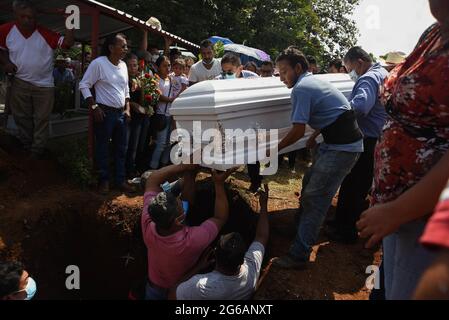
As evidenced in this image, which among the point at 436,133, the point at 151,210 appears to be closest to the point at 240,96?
the point at 151,210

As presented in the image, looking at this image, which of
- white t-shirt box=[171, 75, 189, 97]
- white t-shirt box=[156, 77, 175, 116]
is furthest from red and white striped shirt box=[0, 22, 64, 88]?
white t-shirt box=[171, 75, 189, 97]

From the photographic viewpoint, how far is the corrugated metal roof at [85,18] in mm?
4188

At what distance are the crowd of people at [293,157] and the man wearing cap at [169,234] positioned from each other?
0.01 metres

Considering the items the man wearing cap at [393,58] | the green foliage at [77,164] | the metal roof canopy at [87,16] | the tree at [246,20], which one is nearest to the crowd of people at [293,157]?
the green foliage at [77,164]

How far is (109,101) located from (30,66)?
3.34 feet

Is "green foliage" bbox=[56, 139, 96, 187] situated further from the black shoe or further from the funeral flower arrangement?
the black shoe

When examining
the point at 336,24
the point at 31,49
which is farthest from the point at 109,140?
the point at 336,24

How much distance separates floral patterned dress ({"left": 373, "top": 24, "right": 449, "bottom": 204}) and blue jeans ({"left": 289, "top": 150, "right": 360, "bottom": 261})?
1.50m

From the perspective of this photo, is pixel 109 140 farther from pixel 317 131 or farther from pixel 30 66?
pixel 317 131

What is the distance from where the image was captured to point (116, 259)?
14.8 ft

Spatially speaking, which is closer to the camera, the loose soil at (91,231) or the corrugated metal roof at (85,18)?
the loose soil at (91,231)

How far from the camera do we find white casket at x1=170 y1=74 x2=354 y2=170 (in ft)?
9.13

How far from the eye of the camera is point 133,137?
4.77m

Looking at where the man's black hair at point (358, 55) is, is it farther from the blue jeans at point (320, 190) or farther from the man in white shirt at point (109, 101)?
the man in white shirt at point (109, 101)
